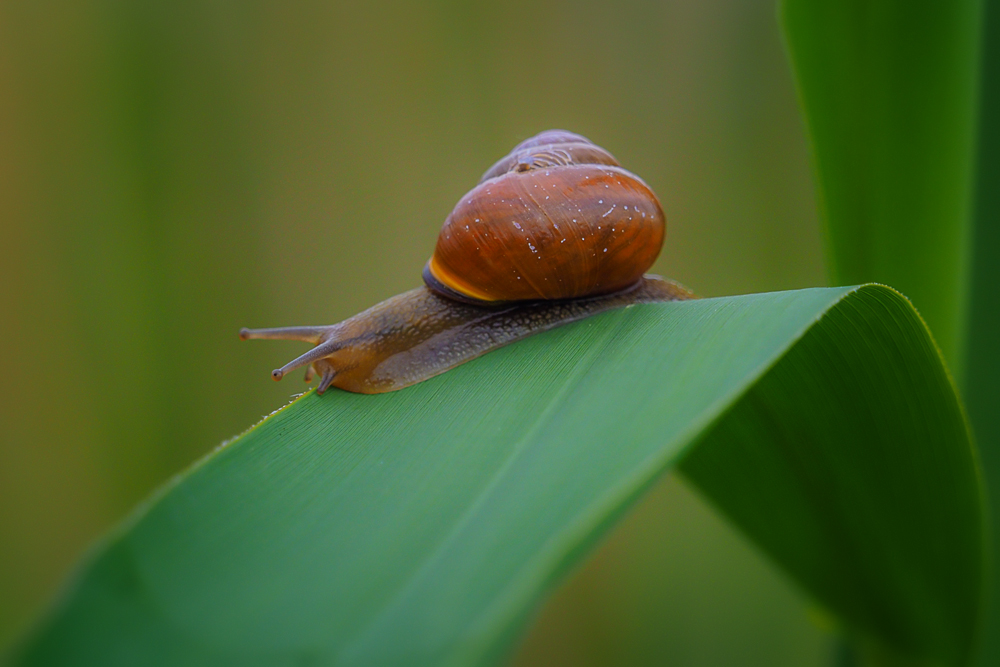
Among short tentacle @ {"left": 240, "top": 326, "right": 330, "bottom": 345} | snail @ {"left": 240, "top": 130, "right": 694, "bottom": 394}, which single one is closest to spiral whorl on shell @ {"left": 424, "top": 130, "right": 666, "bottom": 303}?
snail @ {"left": 240, "top": 130, "right": 694, "bottom": 394}

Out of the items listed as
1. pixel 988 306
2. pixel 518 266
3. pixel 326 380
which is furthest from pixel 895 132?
pixel 326 380

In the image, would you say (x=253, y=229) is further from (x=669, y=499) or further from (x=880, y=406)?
(x=880, y=406)

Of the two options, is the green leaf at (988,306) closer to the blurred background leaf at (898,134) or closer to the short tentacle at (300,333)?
the blurred background leaf at (898,134)

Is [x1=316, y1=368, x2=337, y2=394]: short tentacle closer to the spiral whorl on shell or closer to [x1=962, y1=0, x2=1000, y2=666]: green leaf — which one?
the spiral whorl on shell

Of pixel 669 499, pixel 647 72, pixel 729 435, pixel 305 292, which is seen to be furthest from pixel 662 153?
pixel 729 435

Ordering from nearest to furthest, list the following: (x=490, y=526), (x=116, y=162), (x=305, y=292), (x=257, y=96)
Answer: (x=490, y=526)
(x=116, y=162)
(x=257, y=96)
(x=305, y=292)

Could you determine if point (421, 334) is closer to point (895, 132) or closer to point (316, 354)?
point (316, 354)

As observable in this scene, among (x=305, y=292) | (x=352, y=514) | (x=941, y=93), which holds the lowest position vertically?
(x=305, y=292)
